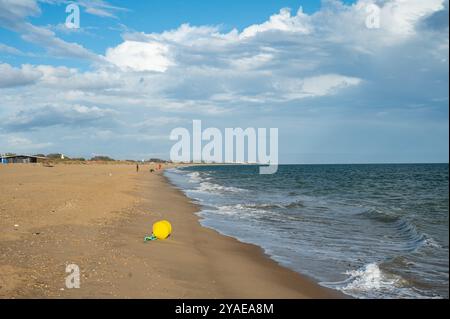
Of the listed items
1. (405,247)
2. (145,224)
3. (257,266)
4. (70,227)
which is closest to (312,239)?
(405,247)

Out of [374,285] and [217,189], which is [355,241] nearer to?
[374,285]

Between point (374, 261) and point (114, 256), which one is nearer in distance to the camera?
point (114, 256)

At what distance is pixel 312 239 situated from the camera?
587 inches

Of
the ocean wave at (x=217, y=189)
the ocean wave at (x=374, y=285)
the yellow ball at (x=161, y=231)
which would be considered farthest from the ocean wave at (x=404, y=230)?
the ocean wave at (x=217, y=189)

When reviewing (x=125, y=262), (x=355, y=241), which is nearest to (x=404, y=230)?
(x=355, y=241)

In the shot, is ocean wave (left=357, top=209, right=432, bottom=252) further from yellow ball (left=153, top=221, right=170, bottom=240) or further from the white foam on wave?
the white foam on wave

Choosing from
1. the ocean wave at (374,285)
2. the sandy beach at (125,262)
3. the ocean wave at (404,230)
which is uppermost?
the sandy beach at (125,262)

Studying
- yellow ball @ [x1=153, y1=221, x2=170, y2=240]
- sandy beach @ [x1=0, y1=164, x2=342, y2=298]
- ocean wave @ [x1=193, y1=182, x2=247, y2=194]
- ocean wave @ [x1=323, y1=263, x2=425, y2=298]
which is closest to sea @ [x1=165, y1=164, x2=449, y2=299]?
ocean wave @ [x1=323, y1=263, x2=425, y2=298]

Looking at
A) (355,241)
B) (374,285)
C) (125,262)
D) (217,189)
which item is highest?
(125,262)

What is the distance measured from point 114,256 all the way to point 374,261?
7.42m

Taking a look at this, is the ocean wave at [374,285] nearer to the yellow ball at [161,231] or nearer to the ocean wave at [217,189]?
the yellow ball at [161,231]
